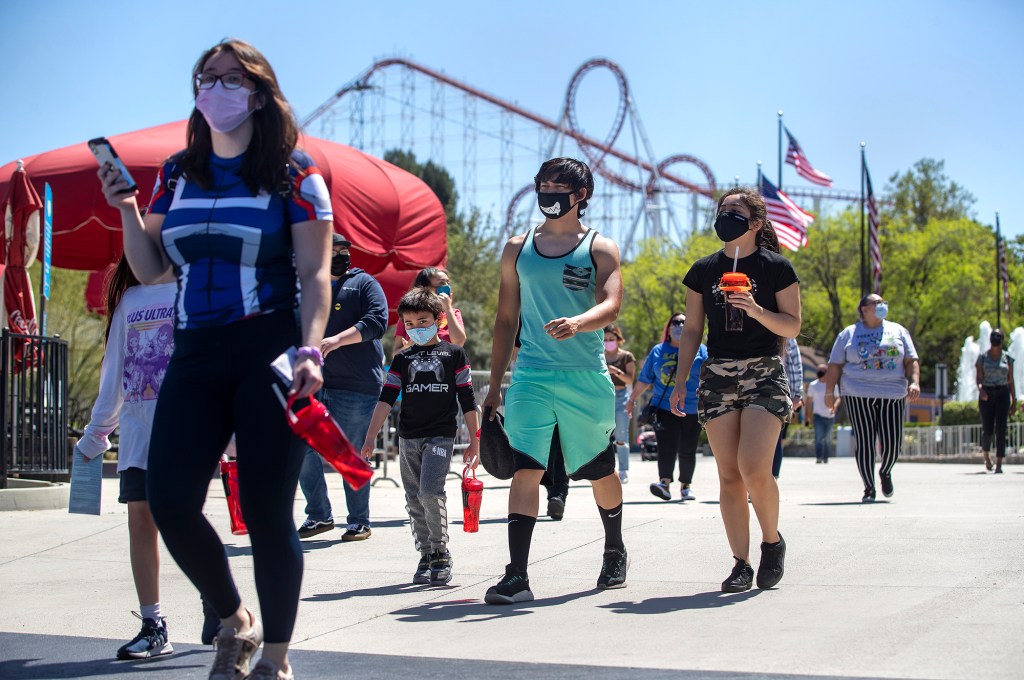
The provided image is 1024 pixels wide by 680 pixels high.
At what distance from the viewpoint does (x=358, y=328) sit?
7848mm

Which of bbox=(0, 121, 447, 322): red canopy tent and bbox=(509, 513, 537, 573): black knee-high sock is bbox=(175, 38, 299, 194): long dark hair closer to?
bbox=(509, 513, 537, 573): black knee-high sock

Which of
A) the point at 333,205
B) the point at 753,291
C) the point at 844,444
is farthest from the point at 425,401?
the point at 844,444

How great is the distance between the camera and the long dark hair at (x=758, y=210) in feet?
20.0

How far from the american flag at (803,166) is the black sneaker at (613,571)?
94.3 feet

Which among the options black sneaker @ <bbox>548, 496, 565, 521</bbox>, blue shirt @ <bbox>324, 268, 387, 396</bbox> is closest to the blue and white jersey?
blue shirt @ <bbox>324, 268, 387, 396</bbox>

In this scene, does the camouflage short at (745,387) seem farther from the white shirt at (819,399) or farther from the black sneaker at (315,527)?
the white shirt at (819,399)

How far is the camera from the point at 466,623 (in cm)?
512

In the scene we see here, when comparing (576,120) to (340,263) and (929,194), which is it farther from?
(340,263)

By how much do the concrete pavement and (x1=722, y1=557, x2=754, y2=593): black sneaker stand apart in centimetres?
6

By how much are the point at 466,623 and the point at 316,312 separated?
1.92 m

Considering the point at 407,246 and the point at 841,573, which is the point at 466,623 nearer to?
the point at 841,573

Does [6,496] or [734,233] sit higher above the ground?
[734,233]

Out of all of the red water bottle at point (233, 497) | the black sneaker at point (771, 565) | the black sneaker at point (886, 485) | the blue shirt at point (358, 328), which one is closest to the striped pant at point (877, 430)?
the black sneaker at point (886, 485)

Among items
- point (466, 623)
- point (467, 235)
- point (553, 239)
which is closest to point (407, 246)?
point (553, 239)
